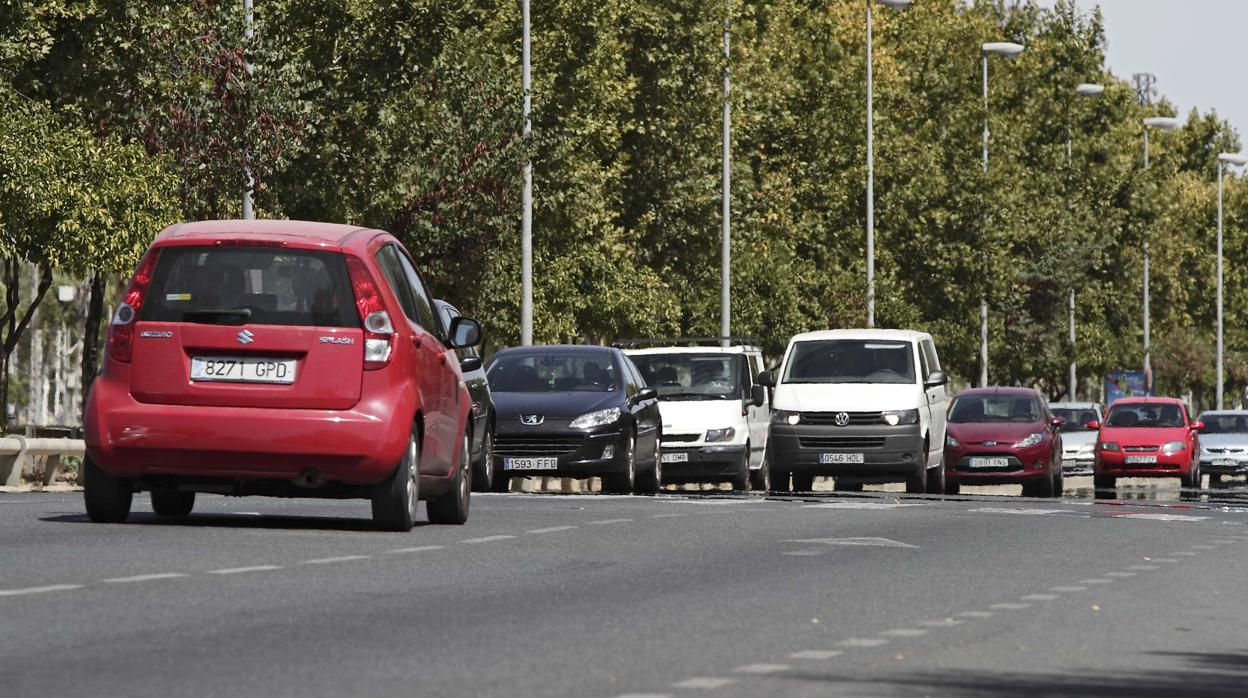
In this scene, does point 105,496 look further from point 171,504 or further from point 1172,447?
point 1172,447

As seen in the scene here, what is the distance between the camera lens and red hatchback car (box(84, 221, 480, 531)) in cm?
1639

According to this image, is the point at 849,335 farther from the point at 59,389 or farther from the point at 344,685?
the point at 59,389

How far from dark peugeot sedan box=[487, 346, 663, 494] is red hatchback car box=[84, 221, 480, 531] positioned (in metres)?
11.6

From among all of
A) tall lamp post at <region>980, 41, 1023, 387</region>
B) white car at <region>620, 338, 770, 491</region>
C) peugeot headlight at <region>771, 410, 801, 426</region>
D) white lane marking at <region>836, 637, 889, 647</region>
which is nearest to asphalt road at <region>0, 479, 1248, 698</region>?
white lane marking at <region>836, 637, 889, 647</region>

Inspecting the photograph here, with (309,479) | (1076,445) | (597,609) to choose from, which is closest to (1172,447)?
(1076,445)

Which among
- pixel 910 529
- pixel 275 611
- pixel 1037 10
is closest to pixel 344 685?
pixel 275 611

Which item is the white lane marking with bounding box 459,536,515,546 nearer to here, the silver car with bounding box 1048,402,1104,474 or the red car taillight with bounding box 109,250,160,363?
the red car taillight with bounding box 109,250,160,363

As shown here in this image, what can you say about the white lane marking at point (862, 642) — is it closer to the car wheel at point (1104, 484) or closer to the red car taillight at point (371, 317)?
the red car taillight at point (371, 317)

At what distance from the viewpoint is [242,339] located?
16.4m

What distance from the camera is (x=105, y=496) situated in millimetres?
17375

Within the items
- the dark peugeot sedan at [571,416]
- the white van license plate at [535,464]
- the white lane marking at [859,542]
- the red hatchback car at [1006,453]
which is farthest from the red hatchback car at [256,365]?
the red hatchback car at [1006,453]

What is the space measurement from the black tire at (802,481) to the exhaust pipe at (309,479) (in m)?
17.5

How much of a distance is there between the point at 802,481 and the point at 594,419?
24.5ft

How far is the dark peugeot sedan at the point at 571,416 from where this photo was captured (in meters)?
28.3
